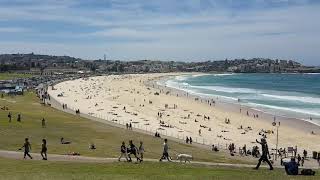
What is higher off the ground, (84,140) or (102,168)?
(102,168)

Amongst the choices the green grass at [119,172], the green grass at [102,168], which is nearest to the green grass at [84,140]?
the green grass at [102,168]

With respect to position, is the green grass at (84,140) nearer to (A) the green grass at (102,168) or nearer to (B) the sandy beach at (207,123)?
(A) the green grass at (102,168)

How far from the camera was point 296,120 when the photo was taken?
211ft

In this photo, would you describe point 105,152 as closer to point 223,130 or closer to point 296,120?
point 223,130

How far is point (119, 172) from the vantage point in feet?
65.9

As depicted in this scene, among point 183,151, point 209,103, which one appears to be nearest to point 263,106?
point 209,103

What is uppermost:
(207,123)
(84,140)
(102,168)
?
(102,168)

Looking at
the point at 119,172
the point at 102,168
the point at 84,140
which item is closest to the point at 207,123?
the point at 84,140

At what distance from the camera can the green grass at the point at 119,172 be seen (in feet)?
61.3

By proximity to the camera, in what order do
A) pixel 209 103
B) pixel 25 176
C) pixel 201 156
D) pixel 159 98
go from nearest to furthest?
pixel 25 176
pixel 201 156
pixel 209 103
pixel 159 98

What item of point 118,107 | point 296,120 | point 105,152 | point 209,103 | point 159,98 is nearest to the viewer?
point 105,152

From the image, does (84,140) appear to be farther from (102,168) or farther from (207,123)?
(207,123)

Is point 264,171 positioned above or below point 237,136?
above

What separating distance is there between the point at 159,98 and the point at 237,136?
4943cm
